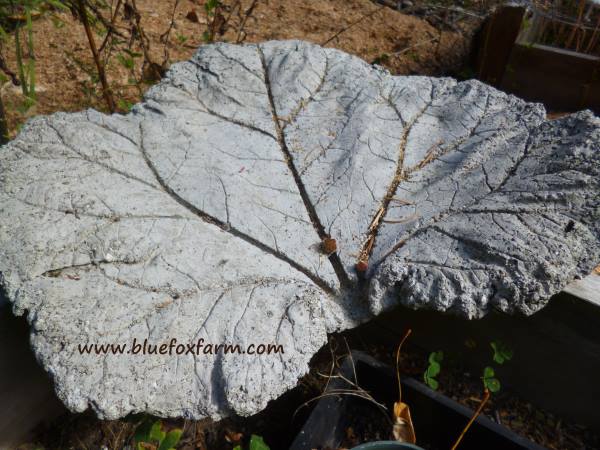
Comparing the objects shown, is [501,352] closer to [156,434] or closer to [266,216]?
[266,216]

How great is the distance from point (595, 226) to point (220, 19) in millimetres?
2112

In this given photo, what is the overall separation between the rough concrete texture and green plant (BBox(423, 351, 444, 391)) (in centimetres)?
54

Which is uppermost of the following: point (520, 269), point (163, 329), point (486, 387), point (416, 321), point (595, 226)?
point (595, 226)

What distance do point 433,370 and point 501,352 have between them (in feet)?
0.78

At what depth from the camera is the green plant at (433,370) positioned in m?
1.75

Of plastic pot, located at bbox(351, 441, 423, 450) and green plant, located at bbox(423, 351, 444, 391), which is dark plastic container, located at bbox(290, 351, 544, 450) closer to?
green plant, located at bbox(423, 351, 444, 391)

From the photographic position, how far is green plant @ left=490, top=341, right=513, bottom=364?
5.61ft

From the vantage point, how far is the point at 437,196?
151 centimetres

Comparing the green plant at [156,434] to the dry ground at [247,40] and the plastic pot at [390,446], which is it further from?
the dry ground at [247,40]

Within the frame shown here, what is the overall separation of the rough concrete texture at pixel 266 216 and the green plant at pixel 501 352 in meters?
0.57

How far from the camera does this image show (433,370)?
1754 mm

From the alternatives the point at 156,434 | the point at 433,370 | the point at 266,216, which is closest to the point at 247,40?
the point at 266,216

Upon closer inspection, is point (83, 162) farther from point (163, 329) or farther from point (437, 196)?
point (437, 196)

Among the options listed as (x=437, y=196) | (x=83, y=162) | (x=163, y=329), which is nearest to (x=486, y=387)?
(x=437, y=196)
